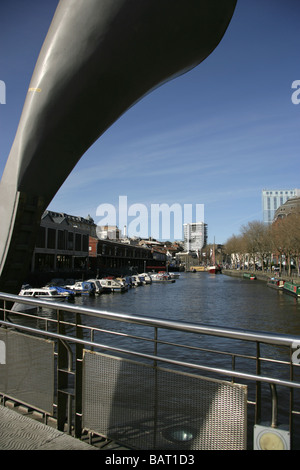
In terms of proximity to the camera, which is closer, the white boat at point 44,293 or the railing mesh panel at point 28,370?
the railing mesh panel at point 28,370

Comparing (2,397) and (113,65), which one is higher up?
(113,65)

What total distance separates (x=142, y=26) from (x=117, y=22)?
0.84ft

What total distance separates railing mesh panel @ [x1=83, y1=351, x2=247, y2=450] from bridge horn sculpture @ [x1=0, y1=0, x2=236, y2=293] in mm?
2653

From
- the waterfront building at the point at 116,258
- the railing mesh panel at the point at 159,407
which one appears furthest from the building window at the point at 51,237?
the railing mesh panel at the point at 159,407

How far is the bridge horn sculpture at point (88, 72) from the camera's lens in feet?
A: 12.2

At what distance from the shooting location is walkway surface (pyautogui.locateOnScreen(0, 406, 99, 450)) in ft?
8.93

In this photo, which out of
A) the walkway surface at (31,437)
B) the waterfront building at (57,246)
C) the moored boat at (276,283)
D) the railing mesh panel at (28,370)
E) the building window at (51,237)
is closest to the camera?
the walkway surface at (31,437)

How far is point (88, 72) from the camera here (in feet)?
13.0

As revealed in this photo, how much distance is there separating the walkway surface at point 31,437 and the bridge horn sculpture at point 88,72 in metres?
2.44

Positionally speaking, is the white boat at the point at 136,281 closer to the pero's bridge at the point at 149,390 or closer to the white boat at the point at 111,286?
the white boat at the point at 111,286

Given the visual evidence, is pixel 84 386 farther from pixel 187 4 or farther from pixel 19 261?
pixel 187 4

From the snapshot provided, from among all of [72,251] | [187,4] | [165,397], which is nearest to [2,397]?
[165,397]

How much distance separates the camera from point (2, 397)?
3.77m

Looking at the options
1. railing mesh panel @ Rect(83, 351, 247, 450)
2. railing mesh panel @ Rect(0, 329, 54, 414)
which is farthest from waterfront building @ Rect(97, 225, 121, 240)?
railing mesh panel @ Rect(83, 351, 247, 450)
